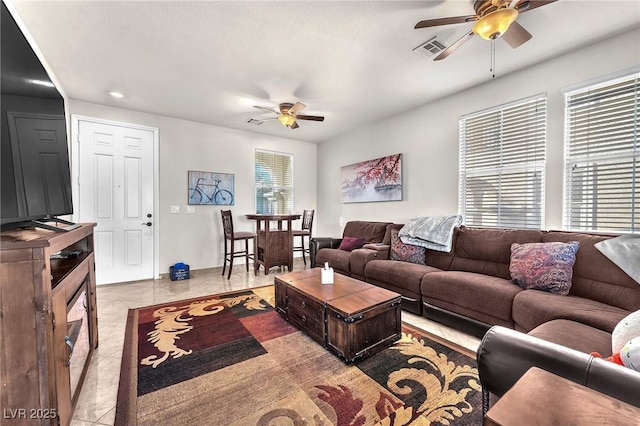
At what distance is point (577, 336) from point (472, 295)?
86 cm

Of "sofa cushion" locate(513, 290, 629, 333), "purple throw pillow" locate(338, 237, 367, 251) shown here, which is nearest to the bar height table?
"purple throw pillow" locate(338, 237, 367, 251)

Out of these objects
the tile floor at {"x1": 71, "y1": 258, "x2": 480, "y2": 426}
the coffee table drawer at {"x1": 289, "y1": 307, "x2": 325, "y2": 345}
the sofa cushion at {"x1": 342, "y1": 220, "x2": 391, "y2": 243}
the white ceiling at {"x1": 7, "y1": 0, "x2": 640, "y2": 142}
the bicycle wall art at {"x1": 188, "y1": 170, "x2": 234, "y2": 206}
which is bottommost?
the tile floor at {"x1": 71, "y1": 258, "x2": 480, "y2": 426}

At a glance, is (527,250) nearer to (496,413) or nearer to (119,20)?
(496,413)

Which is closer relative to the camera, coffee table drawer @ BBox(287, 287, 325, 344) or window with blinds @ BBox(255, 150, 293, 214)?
coffee table drawer @ BBox(287, 287, 325, 344)

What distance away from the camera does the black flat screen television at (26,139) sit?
1.18m

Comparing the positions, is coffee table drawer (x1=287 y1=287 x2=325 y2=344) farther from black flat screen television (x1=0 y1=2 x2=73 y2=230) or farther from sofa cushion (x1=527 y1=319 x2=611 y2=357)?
black flat screen television (x1=0 y1=2 x2=73 y2=230)

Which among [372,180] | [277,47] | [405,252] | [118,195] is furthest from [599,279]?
[118,195]

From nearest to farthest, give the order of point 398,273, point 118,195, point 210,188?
→ point 398,273 < point 118,195 < point 210,188

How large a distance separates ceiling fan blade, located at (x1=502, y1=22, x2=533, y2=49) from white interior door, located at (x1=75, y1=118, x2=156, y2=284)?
4696mm

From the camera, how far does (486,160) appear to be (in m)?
3.22

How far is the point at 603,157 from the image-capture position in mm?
2387

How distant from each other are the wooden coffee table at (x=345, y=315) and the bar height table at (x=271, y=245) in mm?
1854

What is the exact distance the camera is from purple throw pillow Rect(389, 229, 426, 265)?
323 cm

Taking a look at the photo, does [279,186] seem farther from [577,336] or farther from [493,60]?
[577,336]
